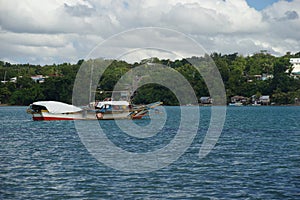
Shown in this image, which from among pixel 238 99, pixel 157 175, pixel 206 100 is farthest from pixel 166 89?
pixel 157 175

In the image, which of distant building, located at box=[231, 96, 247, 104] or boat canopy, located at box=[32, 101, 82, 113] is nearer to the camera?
boat canopy, located at box=[32, 101, 82, 113]

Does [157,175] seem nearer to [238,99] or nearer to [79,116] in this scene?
[79,116]

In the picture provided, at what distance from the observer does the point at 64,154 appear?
36.6 m

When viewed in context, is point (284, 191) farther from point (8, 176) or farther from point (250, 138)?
point (250, 138)

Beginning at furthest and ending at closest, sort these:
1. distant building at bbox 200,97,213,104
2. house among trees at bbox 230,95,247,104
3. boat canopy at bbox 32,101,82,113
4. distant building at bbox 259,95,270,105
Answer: house among trees at bbox 230,95,247,104 → distant building at bbox 200,97,213,104 → distant building at bbox 259,95,270,105 → boat canopy at bbox 32,101,82,113

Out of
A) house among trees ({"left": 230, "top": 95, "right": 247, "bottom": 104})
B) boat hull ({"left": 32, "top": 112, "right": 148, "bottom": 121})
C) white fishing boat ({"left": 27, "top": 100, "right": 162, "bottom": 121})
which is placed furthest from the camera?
house among trees ({"left": 230, "top": 95, "right": 247, "bottom": 104})

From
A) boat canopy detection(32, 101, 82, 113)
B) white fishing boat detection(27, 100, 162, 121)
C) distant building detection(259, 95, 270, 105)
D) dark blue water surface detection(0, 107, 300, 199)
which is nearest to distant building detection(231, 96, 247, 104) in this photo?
distant building detection(259, 95, 270, 105)

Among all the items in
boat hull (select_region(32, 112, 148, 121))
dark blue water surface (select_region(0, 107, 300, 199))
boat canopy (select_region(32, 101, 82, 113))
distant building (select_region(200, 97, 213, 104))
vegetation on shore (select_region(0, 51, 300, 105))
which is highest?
vegetation on shore (select_region(0, 51, 300, 105))

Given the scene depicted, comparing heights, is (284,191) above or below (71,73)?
below

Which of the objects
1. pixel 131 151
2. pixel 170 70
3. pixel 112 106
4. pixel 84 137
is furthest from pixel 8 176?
pixel 170 70

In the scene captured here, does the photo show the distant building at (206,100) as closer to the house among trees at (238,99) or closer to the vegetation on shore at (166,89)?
the vegetation on shore at (166,89)

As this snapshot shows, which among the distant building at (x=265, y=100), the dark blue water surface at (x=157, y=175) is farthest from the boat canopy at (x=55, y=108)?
the distant building at (x=265, y=100)

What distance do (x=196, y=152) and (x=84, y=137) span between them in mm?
15263

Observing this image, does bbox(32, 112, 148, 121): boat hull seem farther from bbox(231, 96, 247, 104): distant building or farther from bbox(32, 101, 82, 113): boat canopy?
bbox(231, 96, 247, 104): distant building
